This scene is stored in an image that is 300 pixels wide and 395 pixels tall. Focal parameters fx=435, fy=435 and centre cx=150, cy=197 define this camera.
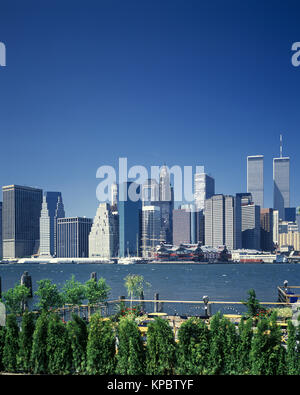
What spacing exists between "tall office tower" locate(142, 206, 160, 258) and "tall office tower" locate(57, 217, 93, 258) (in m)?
19.1

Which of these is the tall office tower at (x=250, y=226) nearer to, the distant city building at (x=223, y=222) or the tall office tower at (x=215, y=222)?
the distant city building at (x=223, y=222)

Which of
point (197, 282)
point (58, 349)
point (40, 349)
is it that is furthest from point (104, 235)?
→ point (58, 349)

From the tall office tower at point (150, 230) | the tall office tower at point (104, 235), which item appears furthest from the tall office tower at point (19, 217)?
the tall office tower at point (150, 230)

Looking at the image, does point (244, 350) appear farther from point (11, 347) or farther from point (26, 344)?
point (11, 347)

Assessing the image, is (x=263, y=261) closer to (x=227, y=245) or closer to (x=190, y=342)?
(x=227, y=245)

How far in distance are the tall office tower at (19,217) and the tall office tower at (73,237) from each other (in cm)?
1311

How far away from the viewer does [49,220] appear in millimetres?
149500

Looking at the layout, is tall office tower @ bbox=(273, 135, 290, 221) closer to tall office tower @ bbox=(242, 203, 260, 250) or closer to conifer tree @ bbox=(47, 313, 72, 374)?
tall office tower @ bbox=(242, 203, 260, 250)

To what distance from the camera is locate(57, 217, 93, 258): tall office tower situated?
478 ft

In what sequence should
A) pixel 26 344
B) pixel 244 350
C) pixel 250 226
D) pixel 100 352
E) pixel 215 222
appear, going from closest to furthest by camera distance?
pixel 244 350 < pixel 100 352 < pixel 26 344 < pixel 215 222 < pixel 250 226

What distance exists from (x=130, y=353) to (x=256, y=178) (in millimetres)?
175683

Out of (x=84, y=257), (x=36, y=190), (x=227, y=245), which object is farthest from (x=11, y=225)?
(x=227, y=245)

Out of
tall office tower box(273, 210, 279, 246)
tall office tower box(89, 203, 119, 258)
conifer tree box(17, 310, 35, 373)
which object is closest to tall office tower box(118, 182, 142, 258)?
tall office tower box(89, 203, 119, 258)
